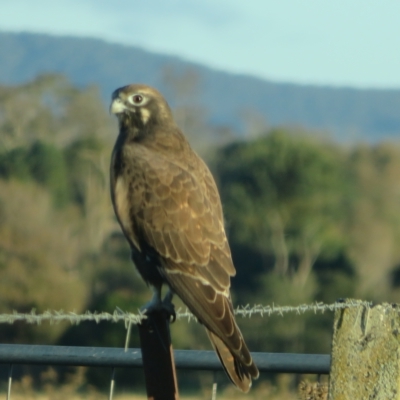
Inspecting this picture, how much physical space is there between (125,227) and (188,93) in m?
55.9

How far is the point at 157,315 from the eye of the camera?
3.78 meters

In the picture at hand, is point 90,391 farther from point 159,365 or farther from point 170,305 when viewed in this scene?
point 159,365

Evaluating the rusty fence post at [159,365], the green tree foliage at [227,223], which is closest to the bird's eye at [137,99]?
the rusty fence post at [159,365]

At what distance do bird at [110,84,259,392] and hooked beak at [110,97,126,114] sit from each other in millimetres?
182

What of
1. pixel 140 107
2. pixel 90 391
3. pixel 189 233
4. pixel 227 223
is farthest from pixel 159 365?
pixel 227 223

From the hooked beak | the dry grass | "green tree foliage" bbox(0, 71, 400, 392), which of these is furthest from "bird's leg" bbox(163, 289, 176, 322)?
"green tree foliage" bbox(0, 71, 400, 392)

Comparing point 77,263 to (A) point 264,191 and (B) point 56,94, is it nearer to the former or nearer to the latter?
(A) point 264,191

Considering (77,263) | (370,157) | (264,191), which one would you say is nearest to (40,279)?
(77,263)

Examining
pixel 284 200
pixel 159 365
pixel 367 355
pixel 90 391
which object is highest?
pixel 367 355

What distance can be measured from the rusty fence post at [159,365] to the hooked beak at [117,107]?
101 inches

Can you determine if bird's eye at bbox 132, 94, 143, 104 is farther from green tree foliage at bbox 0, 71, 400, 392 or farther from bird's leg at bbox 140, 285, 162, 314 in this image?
green tree foliage at bbox 0, 71, 400, 392

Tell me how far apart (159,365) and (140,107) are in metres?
2.66

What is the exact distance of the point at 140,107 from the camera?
6.08 meters

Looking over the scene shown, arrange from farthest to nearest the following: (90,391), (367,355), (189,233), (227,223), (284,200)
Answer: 1. (284,200)
2. (227,223)
3. (90,391)
4. (189,233)
5. (367,355)
